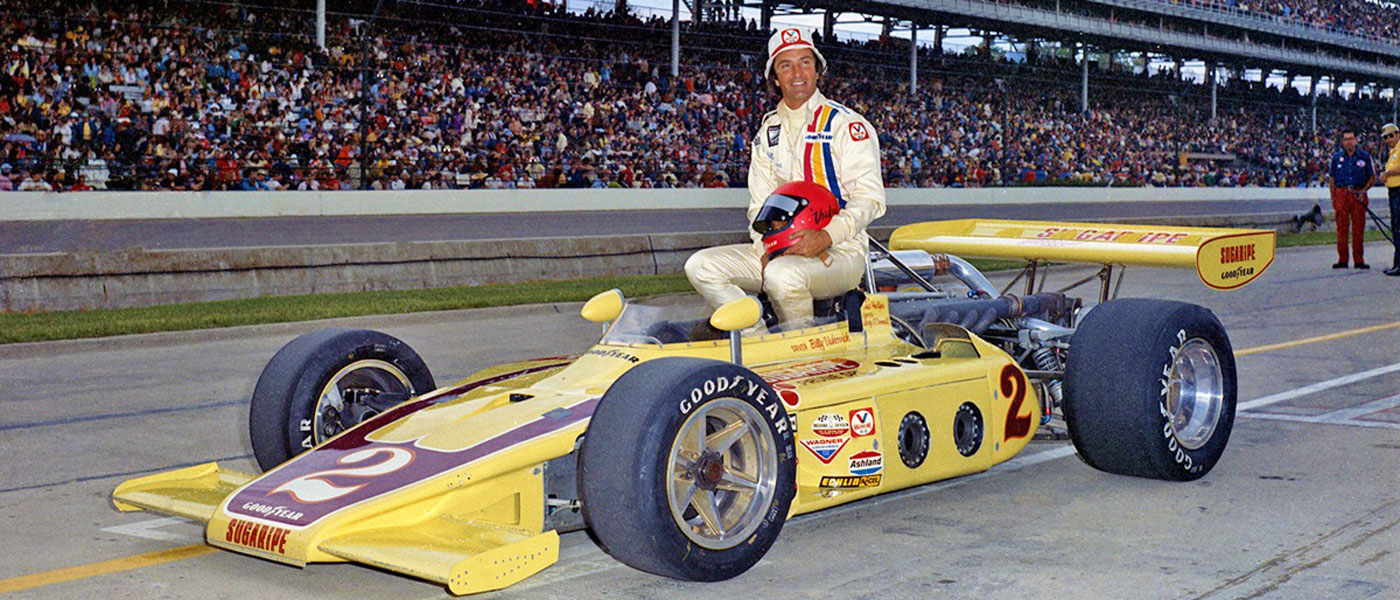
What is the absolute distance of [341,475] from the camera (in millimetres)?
4363

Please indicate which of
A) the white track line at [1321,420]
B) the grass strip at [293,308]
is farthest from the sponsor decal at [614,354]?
the grass strip at [293,308]

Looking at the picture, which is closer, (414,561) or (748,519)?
(414,561)

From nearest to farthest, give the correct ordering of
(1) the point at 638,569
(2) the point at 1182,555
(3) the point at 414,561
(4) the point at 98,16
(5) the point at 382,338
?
(3) the point at 414,561, (1) the point at 638,569, (2) the point at 1182,555, (5) the point at 382,338, (4) the point at 98,16

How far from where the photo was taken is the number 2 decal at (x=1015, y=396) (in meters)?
5.76

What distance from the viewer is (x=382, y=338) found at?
18.7 feet

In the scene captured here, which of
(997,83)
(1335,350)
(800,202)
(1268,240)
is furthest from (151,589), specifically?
(997,83)

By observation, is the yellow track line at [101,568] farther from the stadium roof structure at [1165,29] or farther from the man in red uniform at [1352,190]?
the stadium roof structure at [1165,29]

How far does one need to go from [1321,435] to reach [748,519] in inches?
147

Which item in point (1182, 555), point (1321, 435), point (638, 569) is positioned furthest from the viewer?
point (1321, 435)

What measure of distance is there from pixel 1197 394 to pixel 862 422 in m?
1.88

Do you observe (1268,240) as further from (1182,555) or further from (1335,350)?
(1335,350)

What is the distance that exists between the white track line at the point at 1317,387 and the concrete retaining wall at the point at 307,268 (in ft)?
29.3

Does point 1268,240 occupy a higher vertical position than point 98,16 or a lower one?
lower

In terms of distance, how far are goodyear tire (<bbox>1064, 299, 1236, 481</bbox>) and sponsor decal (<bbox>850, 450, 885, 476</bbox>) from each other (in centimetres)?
108
